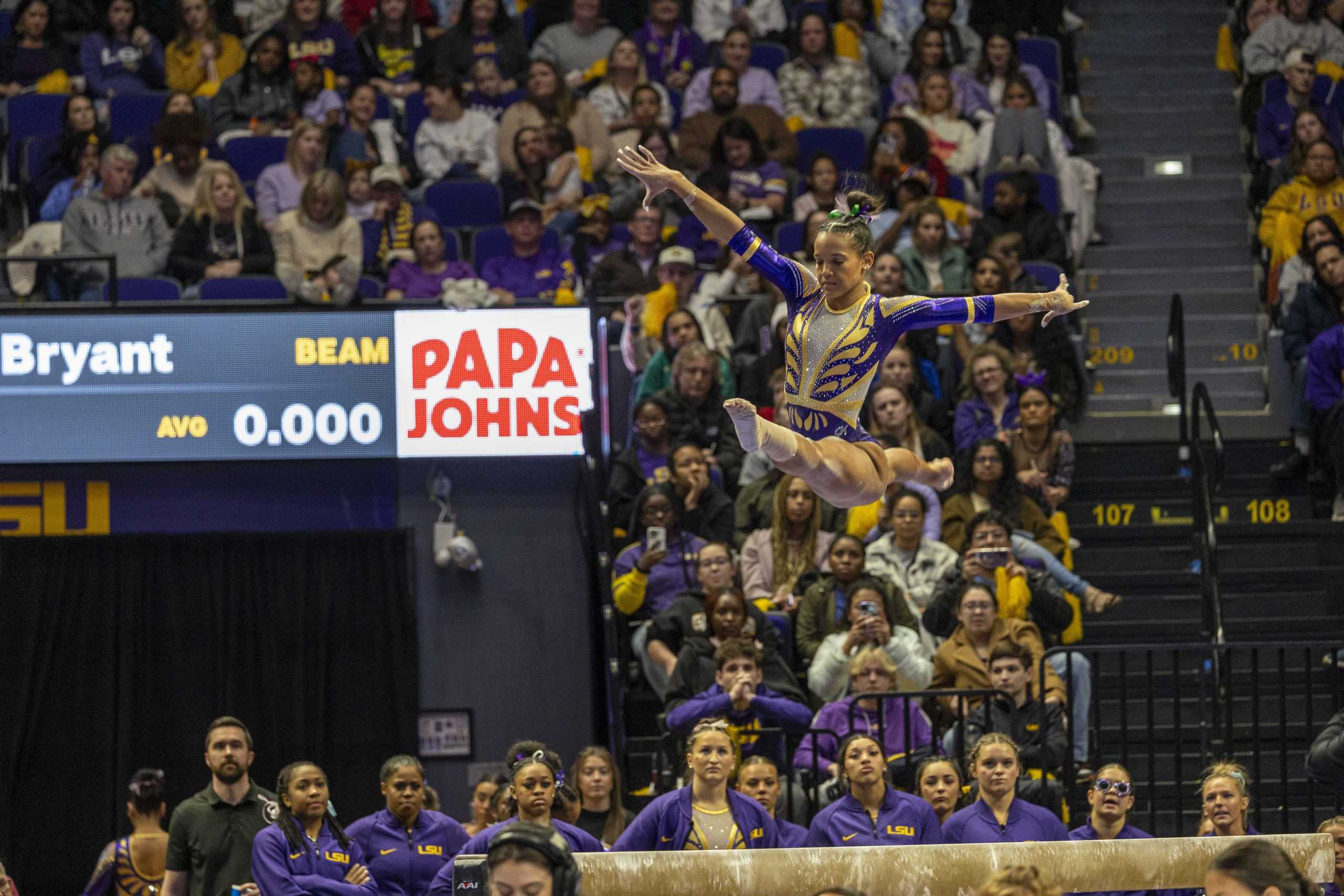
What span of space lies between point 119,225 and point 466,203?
2107mm

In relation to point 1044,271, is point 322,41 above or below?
above

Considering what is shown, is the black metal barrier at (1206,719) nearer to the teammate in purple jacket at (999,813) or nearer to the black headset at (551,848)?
the teammate in purple jacket at (999,813)

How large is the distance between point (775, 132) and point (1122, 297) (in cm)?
244

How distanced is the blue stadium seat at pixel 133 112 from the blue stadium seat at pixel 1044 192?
17.2 feet

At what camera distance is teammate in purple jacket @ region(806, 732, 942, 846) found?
6.97m

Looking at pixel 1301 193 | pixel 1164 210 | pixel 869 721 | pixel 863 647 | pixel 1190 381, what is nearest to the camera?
pixel 869 721

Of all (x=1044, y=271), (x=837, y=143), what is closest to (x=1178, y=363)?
(x=1044, y=271)

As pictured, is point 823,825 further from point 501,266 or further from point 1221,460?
point 501,266

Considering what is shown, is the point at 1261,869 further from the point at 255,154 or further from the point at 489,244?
the point at 255,154

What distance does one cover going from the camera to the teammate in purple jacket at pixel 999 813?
22.8 feet

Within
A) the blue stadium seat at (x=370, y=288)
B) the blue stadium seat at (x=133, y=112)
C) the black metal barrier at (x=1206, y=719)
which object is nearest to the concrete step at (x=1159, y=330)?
the black metal barrier at (x=1206, y=719)

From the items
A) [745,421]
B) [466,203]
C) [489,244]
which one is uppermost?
[466,203]

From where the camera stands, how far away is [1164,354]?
1178cm

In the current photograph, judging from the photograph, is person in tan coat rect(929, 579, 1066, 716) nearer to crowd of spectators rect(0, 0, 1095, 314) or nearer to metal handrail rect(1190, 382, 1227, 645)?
metal handrail rect(1190, 382, 1227, 645)
